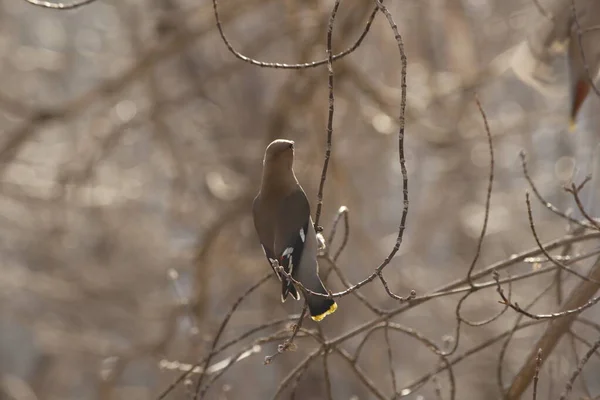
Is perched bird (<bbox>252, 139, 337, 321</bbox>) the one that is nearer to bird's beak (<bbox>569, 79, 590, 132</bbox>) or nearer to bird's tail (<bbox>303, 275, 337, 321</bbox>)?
bird's tail (<bbox>303, 275, 337, 321</bbox>)

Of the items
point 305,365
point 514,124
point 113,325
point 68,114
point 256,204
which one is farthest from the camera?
point 113,325

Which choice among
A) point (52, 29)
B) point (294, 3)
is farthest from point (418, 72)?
point (52, 29)

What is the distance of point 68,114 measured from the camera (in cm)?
382

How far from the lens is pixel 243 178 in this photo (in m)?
5.02

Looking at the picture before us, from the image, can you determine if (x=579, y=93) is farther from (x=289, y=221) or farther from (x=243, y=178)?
(x=243, y=178)

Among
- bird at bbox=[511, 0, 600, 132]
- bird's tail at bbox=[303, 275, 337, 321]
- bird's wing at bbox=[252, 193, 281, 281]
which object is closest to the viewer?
bird's tail at bbox=[303, 275, 337, 321]

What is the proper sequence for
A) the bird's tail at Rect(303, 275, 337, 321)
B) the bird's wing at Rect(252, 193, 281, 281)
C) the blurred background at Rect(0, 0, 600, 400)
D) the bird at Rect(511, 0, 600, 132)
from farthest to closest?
the blurred background at Rect(0, 0, 600, 400), the bird at Rect(511, 0, 600, 132), the bird's wing at Rect(252, 193, 281, 281), the bird's tail at Rect(303, 275, 337, 321)

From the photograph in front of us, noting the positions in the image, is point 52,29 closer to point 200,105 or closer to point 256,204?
point 200,105

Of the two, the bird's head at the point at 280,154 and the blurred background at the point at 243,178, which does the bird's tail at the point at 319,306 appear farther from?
the blurred background at the point at 243,178

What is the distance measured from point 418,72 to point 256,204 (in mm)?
4587

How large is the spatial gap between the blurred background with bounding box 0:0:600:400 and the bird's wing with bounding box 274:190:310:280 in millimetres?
2135

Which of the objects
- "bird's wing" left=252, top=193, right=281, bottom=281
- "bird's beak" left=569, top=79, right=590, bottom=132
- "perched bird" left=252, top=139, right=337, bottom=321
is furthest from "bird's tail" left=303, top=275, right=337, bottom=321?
"bird's beak" left=569, top=79, right=590, bottom=132

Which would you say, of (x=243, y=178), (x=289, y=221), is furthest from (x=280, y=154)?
(x=243, y=178)

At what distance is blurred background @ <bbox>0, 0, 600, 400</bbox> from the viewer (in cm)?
454
